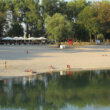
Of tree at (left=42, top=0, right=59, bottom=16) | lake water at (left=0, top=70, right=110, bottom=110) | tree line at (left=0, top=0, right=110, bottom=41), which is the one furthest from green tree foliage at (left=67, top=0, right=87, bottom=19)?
lake water at (left=0, top=70, right=110, bottom=110)

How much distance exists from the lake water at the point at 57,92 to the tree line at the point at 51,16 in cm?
6146

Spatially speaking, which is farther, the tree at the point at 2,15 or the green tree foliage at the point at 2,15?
the green tree foliage at the point at 2,15

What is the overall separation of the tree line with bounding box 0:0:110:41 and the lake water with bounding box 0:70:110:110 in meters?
61.5

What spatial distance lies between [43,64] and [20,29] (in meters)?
70.6

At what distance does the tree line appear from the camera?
87.0 metres

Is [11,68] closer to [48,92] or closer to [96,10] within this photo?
[48,92]

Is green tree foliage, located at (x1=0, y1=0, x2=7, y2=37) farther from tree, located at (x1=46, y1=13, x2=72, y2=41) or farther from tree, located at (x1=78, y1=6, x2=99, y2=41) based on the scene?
tree, located at (x1=78, y1=6, x2=99, y2=41)

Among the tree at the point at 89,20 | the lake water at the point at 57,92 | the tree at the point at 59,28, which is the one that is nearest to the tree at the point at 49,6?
the tree at the point at 89,20

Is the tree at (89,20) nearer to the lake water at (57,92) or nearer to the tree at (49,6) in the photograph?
the tree at (49,6)

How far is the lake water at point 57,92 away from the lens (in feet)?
47.9

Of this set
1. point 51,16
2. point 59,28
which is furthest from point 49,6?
point 59,28

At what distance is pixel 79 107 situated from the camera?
14.2 metres

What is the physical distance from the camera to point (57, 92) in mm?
18031

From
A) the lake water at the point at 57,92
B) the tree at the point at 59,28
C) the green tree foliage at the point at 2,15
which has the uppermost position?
the green tree foliage at the point at 2,15
